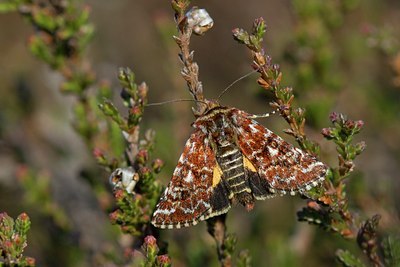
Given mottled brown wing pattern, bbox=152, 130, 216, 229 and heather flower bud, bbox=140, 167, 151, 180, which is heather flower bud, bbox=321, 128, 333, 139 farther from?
heather flower bud, bbox=140, 167, 151, 180

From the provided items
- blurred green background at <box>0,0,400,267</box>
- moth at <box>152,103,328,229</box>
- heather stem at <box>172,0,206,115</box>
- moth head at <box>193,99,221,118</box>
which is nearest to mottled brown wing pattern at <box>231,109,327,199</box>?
moth at <box>152,103,328,229</box>

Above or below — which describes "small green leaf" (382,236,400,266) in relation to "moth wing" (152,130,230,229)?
below

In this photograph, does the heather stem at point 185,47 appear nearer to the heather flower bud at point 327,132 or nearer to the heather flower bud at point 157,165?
the heather flower bud at point 157,165

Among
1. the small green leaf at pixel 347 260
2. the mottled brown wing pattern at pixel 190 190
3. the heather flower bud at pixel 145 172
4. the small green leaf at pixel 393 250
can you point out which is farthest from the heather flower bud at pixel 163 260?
the small green leaf at pixel 393 250

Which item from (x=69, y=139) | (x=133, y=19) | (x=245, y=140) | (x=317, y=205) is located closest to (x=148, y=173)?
(x=245, y=140)

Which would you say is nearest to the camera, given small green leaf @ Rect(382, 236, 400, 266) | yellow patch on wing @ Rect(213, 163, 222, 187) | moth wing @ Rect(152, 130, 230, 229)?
small green leaf @ Rect(382, 236, 400, 266)

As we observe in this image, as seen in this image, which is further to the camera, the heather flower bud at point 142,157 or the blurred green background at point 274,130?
the blurred green background at point 274,130
